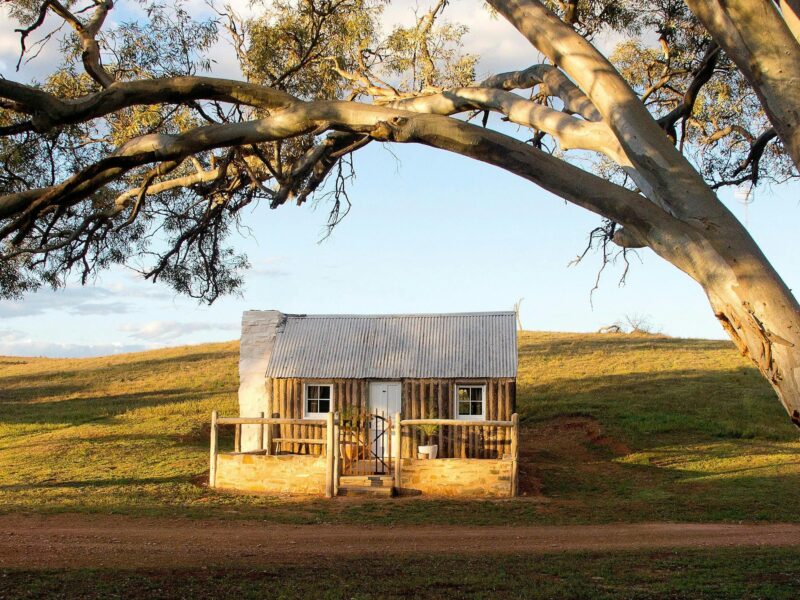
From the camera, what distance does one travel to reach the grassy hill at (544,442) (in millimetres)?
19266

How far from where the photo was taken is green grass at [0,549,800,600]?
10859mm

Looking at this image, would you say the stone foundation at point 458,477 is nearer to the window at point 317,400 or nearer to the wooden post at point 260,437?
the window at point 317,400

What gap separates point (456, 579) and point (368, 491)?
927 cm

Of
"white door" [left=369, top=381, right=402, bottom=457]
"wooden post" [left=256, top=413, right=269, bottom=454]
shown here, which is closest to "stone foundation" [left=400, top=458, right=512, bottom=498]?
"white door" [left=369, top=381, right=402, bottom=457]

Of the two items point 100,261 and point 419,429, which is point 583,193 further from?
point 419,429

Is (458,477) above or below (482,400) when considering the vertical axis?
below

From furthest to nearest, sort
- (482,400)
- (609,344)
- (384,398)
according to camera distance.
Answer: (609,344), (384,398), (482,400)

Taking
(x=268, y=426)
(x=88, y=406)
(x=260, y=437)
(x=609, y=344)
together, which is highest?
(x=609, y=344)

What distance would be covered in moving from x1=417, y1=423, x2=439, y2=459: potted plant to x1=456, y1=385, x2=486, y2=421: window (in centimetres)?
93

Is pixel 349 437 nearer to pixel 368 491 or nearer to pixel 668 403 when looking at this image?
pixel 368 491

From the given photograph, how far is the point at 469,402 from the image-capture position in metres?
25.0

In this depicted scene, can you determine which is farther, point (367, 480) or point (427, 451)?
point (427, 451)

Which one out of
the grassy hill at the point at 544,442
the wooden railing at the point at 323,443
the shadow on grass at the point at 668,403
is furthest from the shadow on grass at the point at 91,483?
the shadow on grass at the point at 668,403

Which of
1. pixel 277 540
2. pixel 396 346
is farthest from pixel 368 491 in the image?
pixel 396 346
